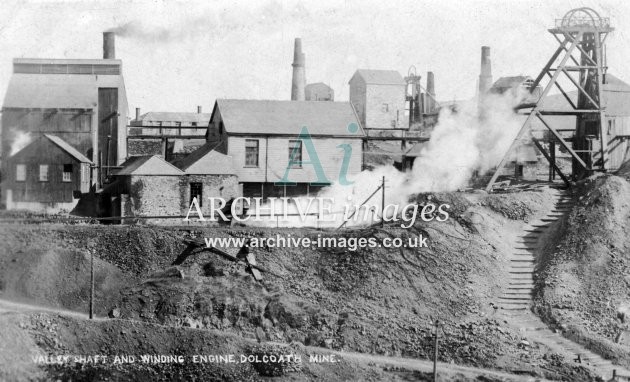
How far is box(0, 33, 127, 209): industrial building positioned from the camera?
143ft

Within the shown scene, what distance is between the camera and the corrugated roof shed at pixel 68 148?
41.9 metres

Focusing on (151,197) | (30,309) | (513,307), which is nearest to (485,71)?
(151,197)

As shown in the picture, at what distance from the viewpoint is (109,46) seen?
51375 mm

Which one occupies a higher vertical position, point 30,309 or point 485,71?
point 485,71

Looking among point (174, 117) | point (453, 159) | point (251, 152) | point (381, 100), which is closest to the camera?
point (453, 159)

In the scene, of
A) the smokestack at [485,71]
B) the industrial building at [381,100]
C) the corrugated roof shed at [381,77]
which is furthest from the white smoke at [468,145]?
the corrugated roof shed at [381,77]

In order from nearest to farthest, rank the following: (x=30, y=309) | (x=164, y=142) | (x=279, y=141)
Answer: (x=30, y=309), (x=279, y=141), (x=164, y=142)

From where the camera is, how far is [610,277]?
29.2 metres

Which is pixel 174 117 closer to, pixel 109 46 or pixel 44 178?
pixel 109 46

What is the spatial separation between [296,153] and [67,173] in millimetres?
11757

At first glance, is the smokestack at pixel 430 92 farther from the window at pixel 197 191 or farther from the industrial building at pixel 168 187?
the window at pixel 197 191

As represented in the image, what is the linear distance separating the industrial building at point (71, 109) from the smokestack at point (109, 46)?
39.0 inches

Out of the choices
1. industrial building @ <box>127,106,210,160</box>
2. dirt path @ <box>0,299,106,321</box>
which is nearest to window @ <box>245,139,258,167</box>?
industrial building @ <box>127,106,210,160</box>

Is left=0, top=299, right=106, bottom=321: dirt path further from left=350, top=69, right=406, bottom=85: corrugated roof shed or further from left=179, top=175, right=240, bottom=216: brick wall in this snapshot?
left=350, top=69, right=406, bottom=85: corrugated roof shed
